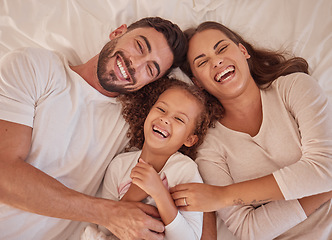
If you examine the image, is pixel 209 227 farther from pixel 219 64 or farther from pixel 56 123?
pixel 56 123

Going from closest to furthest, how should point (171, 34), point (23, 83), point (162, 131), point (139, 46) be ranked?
1. point (23, 83)
2. point (162, 131)
3. point (139, 46)
4. point (171, 34)

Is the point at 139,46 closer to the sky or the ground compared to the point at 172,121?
closer to the sky

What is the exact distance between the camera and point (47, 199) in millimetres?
1575

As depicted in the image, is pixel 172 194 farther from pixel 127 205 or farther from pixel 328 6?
pixel 328 6

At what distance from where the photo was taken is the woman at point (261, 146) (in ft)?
5.41

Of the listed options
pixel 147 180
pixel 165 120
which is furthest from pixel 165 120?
pixel 147 180

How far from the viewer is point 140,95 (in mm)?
2195

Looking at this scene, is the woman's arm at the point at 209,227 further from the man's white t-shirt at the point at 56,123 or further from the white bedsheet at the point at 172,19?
the white bedsheet at the point at 172,19

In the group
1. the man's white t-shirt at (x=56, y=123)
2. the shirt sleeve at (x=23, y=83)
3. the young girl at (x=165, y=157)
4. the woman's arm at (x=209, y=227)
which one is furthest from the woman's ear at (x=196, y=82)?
the shirt sleeve at (x=23, y=83)

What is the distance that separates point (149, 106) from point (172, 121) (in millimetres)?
418

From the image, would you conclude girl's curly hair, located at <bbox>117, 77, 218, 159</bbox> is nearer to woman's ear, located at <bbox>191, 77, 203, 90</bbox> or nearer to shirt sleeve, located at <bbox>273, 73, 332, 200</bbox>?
woman's ear, located at <bbox>191, 77, 203, 90</bbox>

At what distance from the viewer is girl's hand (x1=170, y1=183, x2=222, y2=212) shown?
1.64 m

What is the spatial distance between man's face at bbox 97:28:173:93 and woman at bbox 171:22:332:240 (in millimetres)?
230

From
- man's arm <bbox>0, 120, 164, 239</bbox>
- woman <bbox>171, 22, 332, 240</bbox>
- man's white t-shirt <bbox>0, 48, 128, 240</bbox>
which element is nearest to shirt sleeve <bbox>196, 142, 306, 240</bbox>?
woman <bbox>171, 22, 332, 240</bbox>
